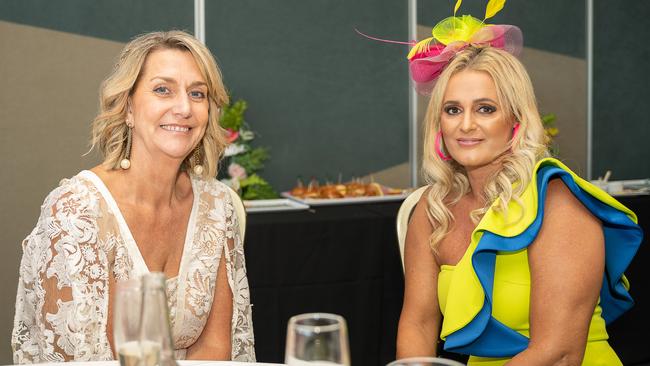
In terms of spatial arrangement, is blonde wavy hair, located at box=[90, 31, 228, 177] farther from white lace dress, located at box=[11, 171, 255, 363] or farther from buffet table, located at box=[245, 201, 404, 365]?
buffet table, located at box=[245, 201, 404, 365]

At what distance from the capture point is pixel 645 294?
3695 mm

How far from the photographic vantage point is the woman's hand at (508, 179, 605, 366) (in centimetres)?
171

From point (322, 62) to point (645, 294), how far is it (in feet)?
7.10

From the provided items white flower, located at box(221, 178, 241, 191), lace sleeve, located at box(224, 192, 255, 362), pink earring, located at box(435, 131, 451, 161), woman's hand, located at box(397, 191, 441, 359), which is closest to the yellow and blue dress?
woman's hand, located at box(397, 191, 441, 359)

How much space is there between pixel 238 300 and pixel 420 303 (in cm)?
51

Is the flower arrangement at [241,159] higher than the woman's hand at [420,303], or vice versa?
the flower arrangement at [241,159]

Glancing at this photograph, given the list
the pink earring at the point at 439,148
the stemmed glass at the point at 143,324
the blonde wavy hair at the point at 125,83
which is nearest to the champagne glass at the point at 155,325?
the stemmed glass at the point at 143,324

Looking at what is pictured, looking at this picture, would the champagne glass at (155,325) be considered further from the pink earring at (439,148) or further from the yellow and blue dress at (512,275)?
the pink earring at (439,148)

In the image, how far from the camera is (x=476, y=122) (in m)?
1.99

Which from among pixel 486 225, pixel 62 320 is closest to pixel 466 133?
pixel 486 225

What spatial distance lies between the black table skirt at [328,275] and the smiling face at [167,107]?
1.17 metres

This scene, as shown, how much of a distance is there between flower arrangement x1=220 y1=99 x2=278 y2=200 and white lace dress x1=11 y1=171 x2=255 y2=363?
5.31 ft

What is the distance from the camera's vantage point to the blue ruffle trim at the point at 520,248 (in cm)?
176

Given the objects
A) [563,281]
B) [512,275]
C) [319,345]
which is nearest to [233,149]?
[512,275]
